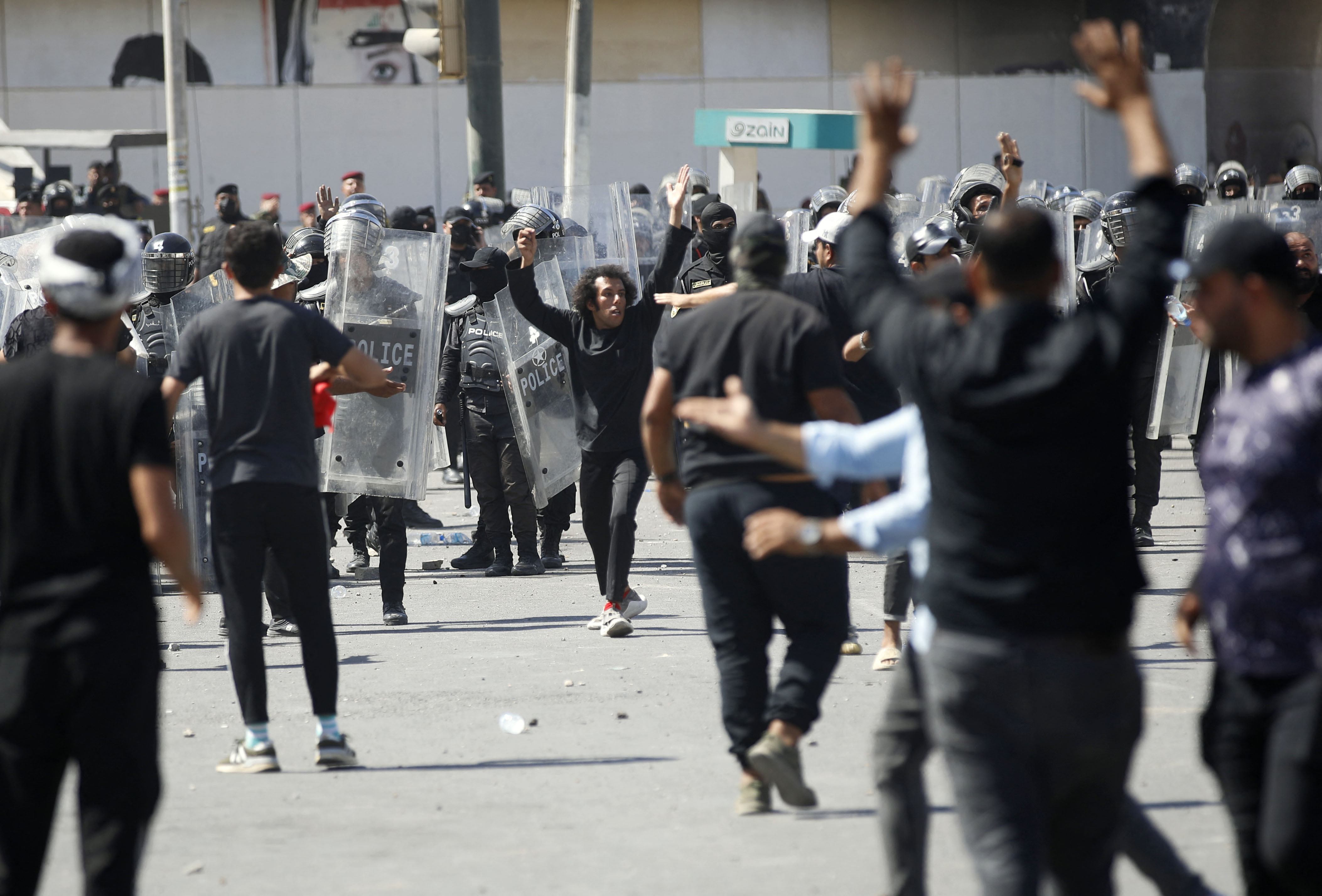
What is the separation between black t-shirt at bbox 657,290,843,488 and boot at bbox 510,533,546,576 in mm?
5238

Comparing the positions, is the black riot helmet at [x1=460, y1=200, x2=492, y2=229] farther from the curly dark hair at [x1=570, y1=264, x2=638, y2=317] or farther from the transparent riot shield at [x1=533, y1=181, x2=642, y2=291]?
the curly dark hair at [x1=570, y1=264, x2=638, y2=317]

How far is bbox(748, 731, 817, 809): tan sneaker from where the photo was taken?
4.68m

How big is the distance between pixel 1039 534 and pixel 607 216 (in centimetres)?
900

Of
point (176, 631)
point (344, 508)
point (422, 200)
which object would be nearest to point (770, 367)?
point (176, 631)

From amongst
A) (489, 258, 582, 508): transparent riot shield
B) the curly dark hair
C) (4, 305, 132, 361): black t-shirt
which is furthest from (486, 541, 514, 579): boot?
(4, 305, 132, 361): black t-shirt

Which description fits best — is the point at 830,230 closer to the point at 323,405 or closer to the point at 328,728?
the point at 323,405

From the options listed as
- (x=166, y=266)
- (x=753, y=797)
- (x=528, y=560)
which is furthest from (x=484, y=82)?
(x=753, y=797)

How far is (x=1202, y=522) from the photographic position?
37.4 ft

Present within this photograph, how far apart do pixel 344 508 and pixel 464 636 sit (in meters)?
2.11

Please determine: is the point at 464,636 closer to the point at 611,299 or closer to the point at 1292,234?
the point at 611,299

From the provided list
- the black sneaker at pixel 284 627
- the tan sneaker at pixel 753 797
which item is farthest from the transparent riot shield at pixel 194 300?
the tan sneaker at pixel 753 797

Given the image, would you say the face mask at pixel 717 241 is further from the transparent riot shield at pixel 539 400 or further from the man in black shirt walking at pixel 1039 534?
the man in black shirt walking at pixel 1039 534

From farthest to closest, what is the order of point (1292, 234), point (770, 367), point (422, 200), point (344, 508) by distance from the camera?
point (422, 200), point (344, 508), point (1292, 234), point (770, 367)

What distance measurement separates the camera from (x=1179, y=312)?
10195mm
